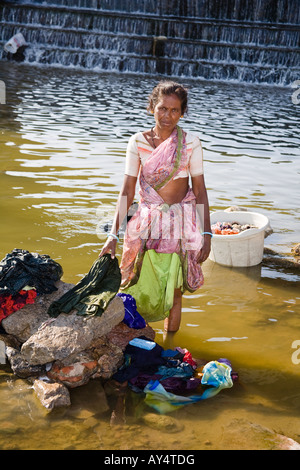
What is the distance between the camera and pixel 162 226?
13.6ft

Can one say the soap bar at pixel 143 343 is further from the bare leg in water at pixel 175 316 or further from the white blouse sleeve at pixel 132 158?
the white blouse sleeve at pixel 132 158

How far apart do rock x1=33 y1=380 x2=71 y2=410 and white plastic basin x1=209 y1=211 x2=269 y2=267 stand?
93.1 inches

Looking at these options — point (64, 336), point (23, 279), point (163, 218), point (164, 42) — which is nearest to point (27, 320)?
point (23, 279)

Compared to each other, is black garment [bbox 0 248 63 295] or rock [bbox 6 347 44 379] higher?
black garment [bbox 0 248 63 295]

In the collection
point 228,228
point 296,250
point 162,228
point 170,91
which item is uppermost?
point 170,91

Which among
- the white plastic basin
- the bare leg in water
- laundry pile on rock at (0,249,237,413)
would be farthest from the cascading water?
laundry pile on rock at (0,249,237,413)

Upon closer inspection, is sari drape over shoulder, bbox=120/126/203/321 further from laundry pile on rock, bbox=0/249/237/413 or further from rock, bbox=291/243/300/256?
rock, bbox=291/243/300/256

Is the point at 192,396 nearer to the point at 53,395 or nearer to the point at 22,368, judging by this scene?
the point at 53,395

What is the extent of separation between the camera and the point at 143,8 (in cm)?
2611

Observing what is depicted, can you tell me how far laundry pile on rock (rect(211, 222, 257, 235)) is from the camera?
5.63 metres

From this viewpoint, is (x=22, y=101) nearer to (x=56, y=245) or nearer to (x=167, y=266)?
(x=56, y=245)

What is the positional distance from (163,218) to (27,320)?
42.4 inches

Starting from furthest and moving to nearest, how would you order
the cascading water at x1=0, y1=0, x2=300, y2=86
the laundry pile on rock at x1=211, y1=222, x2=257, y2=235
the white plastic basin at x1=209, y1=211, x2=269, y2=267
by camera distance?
1. the cascading water at x1=0, y1=0, x2=300, y2=86
2. the laundry pile on rock at x1=211, y1=222, x2=257, y2=235
3. the white plastic basin at x1=209, y1=211, x2=269, y2=267

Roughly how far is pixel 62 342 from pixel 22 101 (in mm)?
11407
